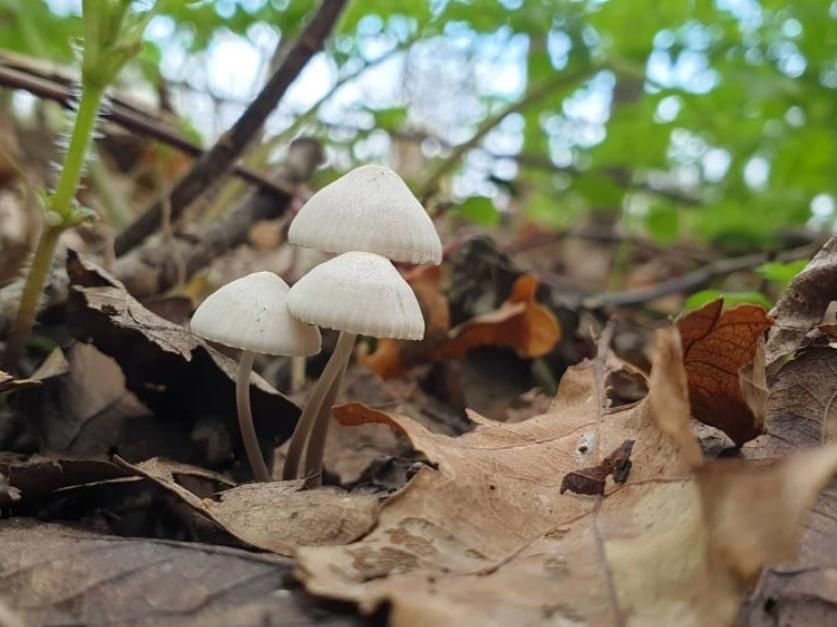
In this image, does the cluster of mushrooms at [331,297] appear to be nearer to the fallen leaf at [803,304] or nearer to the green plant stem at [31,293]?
the green plant stem at [31,293]

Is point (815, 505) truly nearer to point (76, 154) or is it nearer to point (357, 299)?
point (357, 299)

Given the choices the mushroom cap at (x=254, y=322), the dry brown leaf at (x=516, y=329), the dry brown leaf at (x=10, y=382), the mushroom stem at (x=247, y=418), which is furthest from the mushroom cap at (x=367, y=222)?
the dry brown leaf at (x=516, y=329)

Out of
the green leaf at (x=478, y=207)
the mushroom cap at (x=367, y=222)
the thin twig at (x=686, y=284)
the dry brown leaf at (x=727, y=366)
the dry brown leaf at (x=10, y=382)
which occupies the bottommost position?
the thin twig at (x=686, y=284)

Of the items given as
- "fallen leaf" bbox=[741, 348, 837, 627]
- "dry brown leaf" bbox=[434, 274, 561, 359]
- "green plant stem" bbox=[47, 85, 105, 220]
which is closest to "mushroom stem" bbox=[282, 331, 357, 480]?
"green plant stem" bbox=[47, 85, 105, 220]

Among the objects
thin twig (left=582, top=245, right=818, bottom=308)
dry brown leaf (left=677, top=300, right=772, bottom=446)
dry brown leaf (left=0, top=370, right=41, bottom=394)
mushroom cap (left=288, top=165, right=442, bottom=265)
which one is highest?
mushroom cap (left=288, top=165, right=442, bottom=265)

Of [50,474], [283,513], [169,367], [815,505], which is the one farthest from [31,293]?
[815,505]

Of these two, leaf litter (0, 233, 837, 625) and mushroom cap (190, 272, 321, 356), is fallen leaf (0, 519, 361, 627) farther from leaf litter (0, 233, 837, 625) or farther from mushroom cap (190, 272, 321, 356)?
mushroom cap (190, 272, 321, 356)
